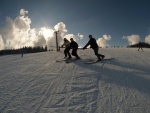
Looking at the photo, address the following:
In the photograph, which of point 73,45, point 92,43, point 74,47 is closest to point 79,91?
point 92,43

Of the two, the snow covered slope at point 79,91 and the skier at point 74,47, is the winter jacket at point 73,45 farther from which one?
the snow covered slope at point 79,91

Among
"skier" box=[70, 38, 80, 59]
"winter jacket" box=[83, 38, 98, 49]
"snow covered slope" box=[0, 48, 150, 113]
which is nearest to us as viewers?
"snow covered slope" box=[0, 48, 150, 113]

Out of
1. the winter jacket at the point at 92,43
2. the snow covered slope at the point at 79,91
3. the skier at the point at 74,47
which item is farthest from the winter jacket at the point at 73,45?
the snow covered slope at the point at 79,91

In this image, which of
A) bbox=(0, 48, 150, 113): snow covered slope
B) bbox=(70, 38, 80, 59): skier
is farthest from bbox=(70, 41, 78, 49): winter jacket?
bbox=(0, 48, 150, 113): snow covered slope

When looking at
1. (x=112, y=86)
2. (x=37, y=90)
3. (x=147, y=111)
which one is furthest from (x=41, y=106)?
(x=147, y=111)

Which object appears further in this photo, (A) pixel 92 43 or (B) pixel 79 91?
(A) pixel 92 43

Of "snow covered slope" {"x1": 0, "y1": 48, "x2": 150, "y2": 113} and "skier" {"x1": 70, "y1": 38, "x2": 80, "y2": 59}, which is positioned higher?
"skier" {"x1": 70, "y1": 38, "x2": 80, "y2": 59}

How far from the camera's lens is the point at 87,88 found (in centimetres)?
838

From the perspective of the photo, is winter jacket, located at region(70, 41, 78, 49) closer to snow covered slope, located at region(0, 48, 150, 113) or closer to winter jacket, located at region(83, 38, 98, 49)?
winter jacket, located at region(83, 38, 98, 49)

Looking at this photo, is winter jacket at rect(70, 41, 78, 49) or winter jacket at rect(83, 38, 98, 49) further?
winter jacket at rect(70, 41, 78, 49)

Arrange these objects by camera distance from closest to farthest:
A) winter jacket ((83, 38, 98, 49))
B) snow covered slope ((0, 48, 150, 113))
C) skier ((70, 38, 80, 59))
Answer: snow covered slope ((0, 48, 150, 113)), winter jacket ((83, 38, 98, 49)), skier ((70, 38, 80, 59))

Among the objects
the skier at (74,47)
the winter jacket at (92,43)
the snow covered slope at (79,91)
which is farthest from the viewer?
the skier at (74,47)

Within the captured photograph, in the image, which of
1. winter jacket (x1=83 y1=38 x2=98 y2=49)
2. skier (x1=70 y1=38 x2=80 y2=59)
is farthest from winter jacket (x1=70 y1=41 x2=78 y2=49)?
winter jacket (x1=83 y1=38 x2=98 y2=49)

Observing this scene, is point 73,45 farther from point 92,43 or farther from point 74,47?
point 92,43
